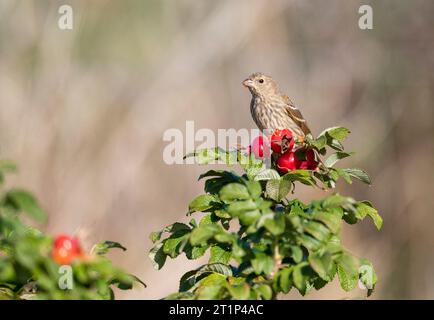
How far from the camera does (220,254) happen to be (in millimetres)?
2352

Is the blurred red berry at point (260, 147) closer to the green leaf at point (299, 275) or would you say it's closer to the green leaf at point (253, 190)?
the green leaf at point (253, 190)

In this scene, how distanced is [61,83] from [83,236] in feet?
13.4

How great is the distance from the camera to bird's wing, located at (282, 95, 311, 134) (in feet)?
17.6

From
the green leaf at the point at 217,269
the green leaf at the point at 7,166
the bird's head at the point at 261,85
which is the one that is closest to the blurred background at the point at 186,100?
the bird's head at the point at 261,85

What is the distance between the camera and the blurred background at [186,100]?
5.48 meters

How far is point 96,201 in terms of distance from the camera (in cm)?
541

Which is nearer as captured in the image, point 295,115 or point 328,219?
point 328,219

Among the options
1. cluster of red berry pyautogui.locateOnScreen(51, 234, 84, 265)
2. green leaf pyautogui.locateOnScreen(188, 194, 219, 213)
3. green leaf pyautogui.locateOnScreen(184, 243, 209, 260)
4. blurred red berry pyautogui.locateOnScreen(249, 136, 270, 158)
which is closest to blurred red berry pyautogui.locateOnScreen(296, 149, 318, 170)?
blurred red berry pyautogui.locateOnScreen(249, 136, 270, 158)

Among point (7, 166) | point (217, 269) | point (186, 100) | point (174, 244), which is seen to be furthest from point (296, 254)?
point (186, 100)

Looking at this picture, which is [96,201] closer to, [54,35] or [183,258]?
[183,258]

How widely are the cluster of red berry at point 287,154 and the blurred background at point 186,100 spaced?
265 cm

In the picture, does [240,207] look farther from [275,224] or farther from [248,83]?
[248,83]

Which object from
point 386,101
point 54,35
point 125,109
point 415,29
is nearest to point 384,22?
point 415,29

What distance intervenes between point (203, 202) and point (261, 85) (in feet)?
10.5
